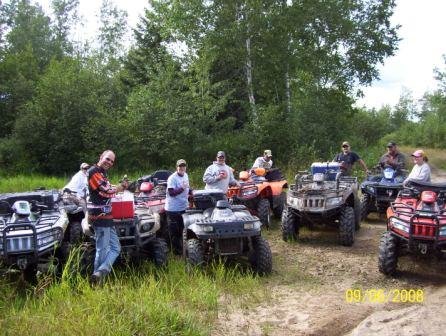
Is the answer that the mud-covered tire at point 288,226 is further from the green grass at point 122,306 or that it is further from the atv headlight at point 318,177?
the green grass at point 122,306

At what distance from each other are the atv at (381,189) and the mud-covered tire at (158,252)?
5.02 m

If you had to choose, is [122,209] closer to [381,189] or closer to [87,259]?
[87,259]

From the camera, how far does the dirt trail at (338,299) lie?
16.4 feet

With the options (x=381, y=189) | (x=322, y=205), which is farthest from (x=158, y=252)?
(x=381, y=189)

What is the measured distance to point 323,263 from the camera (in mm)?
7566

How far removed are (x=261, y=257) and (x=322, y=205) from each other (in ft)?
7.01

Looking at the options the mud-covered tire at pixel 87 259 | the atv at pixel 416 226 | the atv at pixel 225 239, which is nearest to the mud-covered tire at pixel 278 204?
the atv at pixel 225 239

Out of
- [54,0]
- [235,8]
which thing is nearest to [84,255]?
[235,8]

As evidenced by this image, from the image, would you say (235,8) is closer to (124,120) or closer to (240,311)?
(124,120)

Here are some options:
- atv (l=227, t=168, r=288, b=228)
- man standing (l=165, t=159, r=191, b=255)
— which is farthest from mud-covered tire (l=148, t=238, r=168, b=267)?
atv (l=227, t=168, r=288, b=228)

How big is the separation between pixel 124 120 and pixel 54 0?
87.1 feet

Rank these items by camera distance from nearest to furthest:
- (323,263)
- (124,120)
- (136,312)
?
(136,312) → (323,263) → (124,120)

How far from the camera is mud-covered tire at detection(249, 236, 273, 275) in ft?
22.2

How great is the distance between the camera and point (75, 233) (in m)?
7.82
